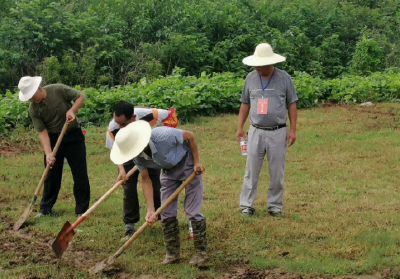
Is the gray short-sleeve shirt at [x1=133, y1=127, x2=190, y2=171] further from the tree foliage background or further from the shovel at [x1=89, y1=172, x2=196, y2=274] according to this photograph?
the tree foliage background

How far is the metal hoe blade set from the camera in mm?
6047

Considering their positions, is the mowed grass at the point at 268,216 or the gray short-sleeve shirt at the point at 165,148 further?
the mowed grass at the point at 268,216

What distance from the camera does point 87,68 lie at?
50.6 feet

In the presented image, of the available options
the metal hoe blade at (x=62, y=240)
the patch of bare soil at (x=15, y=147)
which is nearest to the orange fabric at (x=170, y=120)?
the metal hoe blade at (x=62, y=240)

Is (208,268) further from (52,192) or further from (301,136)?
(301,136)

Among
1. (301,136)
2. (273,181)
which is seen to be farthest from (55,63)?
(273,181)

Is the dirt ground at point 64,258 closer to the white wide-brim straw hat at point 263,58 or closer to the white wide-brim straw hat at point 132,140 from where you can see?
the white wide-brim straw hat at point 132,140

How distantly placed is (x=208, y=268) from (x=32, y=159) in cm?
569

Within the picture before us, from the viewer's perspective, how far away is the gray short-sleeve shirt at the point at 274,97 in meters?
7.12

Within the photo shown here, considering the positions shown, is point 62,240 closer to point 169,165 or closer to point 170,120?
point 169,165

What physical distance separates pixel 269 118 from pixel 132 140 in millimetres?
2287

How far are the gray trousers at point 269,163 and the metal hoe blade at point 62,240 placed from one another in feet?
7.19

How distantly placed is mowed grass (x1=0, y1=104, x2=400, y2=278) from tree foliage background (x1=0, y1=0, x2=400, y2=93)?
13.7ft

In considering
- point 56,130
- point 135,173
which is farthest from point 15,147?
point 135,173
